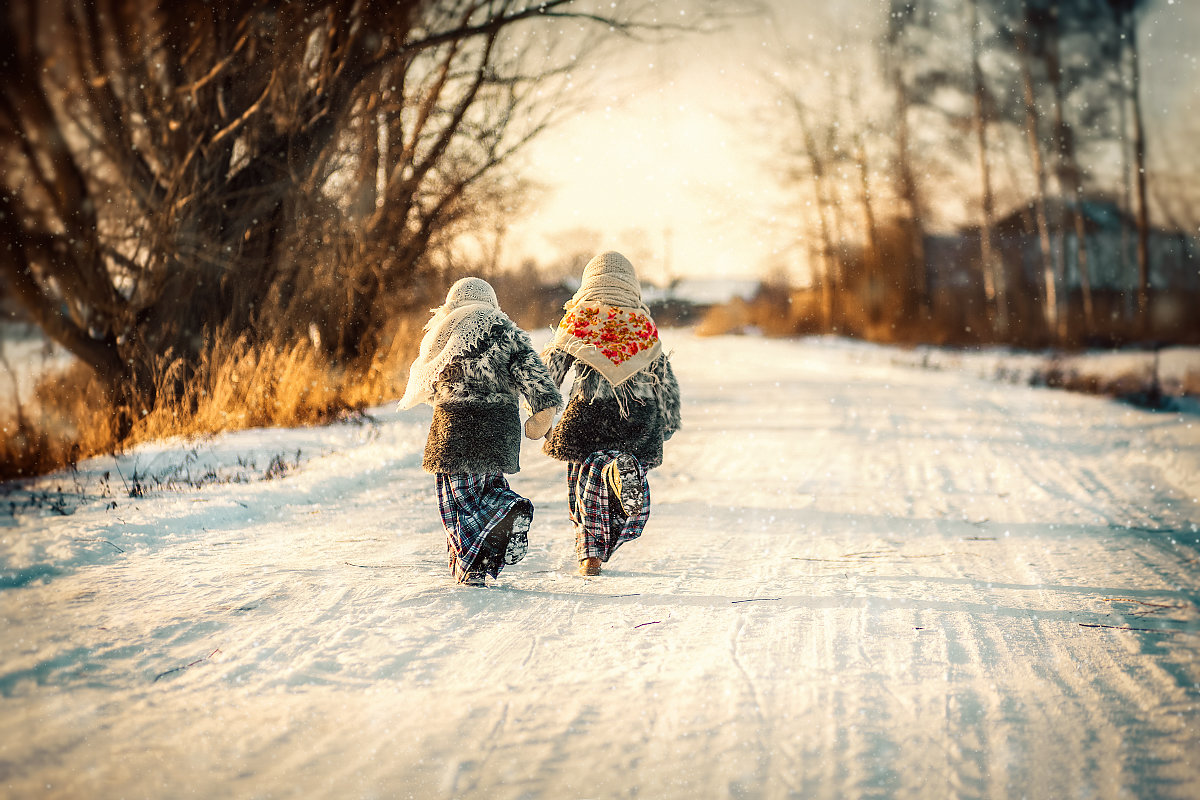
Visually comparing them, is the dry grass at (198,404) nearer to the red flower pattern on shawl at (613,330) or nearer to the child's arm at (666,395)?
the red flower pattern on shawl at (613,330)

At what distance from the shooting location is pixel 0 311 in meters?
7.73

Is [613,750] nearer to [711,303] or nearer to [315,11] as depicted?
[315,11]

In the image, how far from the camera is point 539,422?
13.7 ft

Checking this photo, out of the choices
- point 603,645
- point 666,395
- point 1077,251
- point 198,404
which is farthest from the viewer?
point 1077,251

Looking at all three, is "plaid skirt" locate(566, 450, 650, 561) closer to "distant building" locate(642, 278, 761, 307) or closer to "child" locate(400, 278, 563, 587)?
"child" locate(400, 278, 563, 587)

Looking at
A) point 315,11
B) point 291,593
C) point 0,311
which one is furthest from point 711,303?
point 291,593

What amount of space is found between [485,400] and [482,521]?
627 millimetres

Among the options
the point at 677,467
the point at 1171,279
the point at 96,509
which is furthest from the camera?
the point at 1171,279

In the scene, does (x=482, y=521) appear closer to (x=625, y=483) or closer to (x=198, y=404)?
(x=625, y=483)

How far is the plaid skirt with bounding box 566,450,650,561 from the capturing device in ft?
→ 14.0

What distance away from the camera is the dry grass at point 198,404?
634cm

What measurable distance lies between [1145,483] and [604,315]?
542 cm

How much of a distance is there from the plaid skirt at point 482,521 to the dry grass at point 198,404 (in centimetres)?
398

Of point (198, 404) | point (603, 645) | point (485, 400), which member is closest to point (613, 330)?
point (485, 400)
